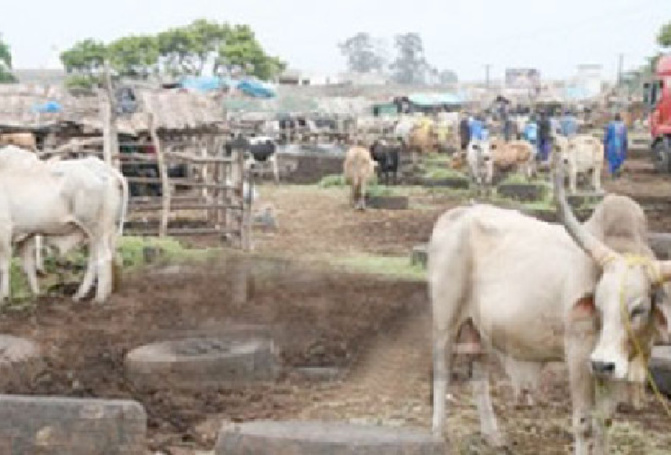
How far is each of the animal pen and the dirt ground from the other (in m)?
1.62

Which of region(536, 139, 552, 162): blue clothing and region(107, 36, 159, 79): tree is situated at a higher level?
region(107, 36, 159, 79): tree

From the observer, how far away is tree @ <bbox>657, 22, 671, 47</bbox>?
52406mm

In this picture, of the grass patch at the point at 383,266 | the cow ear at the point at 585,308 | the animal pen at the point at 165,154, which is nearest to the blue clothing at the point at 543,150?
the animal pen at the point at 165,154

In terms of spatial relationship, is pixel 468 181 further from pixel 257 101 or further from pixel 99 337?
pixel 257 101

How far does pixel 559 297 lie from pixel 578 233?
42cm

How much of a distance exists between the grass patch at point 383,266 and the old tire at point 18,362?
4692 mm

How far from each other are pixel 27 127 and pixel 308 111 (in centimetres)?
3228

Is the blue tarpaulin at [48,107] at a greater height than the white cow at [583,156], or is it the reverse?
the blue tarpaulin at [48,107]

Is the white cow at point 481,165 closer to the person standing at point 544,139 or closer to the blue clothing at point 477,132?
the blue clothing at point 477,132

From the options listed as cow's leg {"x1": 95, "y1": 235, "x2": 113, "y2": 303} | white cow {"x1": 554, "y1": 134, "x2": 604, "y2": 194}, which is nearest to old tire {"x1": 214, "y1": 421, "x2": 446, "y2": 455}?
cow's leg {"x1": 95, "y1": 235, "x2": 113, "y2": 303}

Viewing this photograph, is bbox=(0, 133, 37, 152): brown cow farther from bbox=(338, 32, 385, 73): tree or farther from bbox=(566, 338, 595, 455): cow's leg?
bbox=(338, 32, 385, 73): tree

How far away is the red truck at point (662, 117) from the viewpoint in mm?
27078

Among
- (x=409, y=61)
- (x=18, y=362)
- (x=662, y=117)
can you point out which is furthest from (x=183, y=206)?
(x=409, y=61)

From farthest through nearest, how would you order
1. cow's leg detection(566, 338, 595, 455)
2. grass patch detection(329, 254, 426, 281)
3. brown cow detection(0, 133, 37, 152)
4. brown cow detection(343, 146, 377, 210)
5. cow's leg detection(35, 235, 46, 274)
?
brown cow detection(343, 146, 377, 210) → brown cow detection(0, 133, 37, 152) → grass patch detection(329, 254, 426, 281) → cow's leg detection(35, 235, 46, 274) → cow's leg detection(566, 338, 595, 455)
